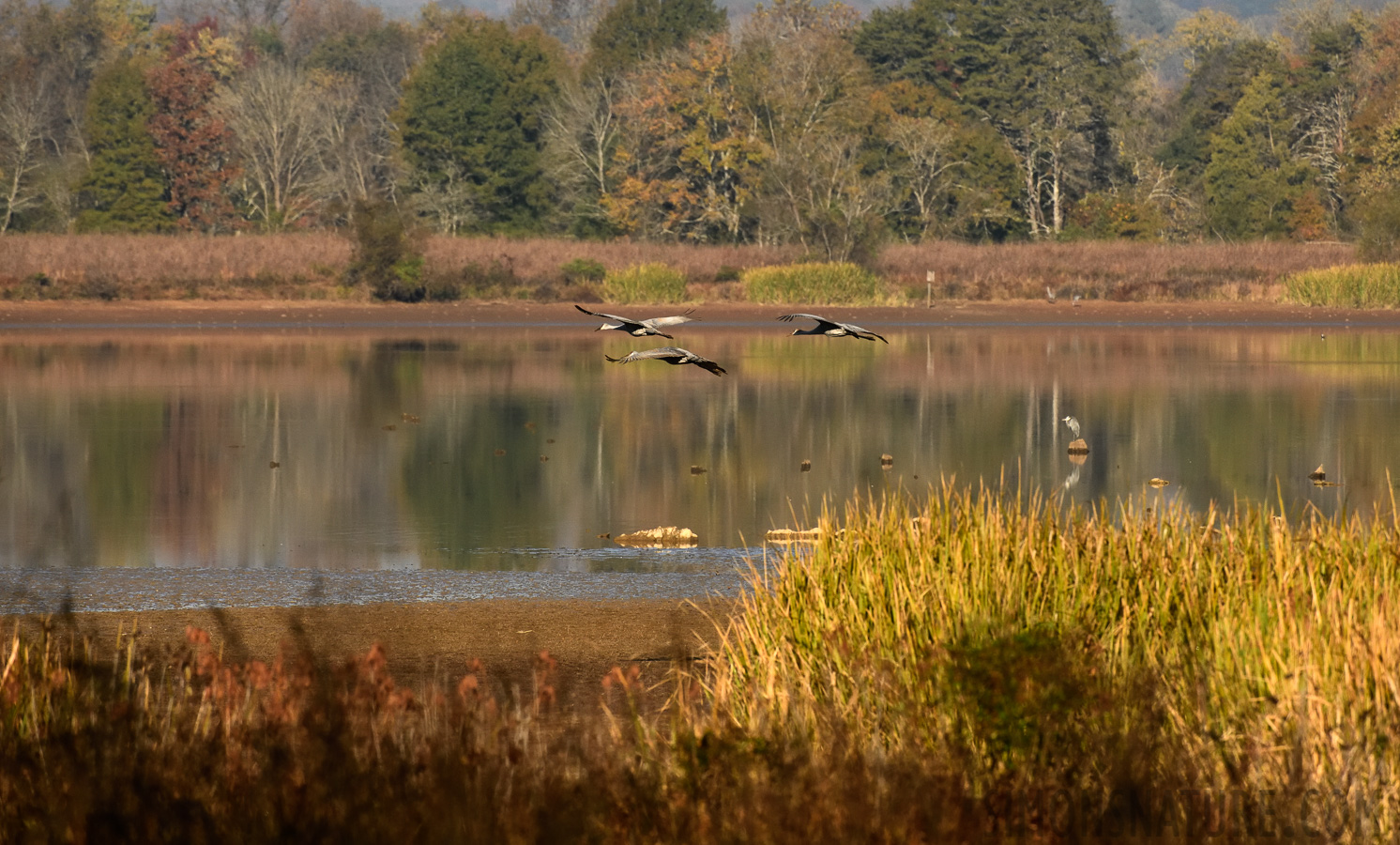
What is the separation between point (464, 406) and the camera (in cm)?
2927

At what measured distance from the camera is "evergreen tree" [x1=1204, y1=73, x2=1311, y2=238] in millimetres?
79438

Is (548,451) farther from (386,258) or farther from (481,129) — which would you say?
(481,129)

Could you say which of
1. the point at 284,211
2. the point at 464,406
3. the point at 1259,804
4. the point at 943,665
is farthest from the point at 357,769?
the point at 284,211

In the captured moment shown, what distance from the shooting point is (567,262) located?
2516 inches

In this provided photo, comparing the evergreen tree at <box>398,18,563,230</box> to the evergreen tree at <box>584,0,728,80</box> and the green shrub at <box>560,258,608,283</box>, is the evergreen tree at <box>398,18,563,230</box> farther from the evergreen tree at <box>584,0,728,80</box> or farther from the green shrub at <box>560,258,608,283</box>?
the green shrub at <box>560,258,608,283</box>

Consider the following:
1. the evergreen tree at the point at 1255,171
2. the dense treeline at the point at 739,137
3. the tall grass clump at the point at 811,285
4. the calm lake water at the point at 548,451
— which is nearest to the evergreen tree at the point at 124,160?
the dense treeline at the point at 739,137

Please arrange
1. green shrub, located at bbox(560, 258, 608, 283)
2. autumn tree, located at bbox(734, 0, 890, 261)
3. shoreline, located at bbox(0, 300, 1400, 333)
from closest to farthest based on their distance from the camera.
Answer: shoreline, located at bbox(0, 300, 1400, 333) → green shrub, located at bbox(560, 258, 608, 283) → autumn tree, located at bbox(734, 0, 890, 261)

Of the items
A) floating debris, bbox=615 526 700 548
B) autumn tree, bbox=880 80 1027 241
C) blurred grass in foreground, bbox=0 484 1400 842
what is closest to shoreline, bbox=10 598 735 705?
blurred grass in foreground, bbox=0 484 1400 842

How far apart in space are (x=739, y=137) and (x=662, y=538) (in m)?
63.2

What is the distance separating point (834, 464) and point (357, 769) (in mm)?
15915

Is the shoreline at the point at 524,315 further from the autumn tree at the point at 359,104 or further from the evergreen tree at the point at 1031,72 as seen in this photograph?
the evergreen tree at the point at 1031,72

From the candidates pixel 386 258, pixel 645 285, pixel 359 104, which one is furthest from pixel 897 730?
pixel 359 104

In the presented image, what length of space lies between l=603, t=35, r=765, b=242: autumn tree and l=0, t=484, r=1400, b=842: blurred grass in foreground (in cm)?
6930

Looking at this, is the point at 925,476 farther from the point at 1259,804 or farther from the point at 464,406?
the point at 1259,804
